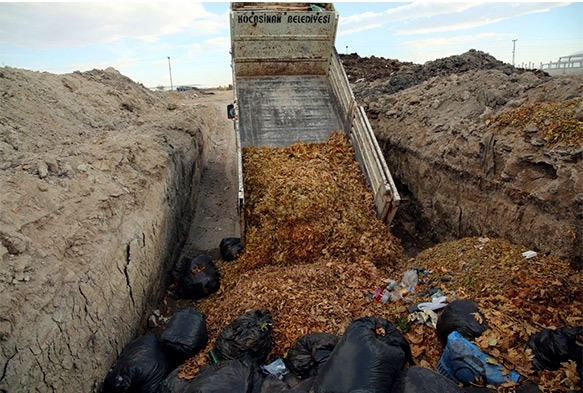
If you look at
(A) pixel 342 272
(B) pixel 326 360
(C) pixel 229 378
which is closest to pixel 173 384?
(C) pixel 229 378

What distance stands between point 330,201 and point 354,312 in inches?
67.1

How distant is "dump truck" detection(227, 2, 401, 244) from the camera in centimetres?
645

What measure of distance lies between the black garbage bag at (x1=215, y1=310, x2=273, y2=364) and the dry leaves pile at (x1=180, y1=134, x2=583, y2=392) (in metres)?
0.14

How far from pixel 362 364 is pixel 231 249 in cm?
310

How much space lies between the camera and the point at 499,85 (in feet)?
21.4

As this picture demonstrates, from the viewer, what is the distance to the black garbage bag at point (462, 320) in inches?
125

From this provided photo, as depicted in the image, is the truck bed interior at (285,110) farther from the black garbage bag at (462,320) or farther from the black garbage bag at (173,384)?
the black garbage bag at (173,384)

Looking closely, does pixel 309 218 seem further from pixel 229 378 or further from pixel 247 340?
pixel 229 378

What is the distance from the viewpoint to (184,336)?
11.9 feet

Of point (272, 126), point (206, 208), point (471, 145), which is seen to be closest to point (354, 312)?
point (471, 145)

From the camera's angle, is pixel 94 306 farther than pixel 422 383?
Yes

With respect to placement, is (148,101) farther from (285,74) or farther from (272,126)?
(272,126)

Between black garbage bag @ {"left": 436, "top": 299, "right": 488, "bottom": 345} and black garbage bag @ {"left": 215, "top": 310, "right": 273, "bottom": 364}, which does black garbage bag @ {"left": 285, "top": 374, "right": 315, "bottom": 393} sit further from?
black garbage bag @ {"left": 436, "top": 299, "right": 488, "bottom": 345}

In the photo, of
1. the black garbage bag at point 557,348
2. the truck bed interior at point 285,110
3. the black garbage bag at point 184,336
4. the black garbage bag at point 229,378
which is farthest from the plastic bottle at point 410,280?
the truck bed interior at point 285,110
